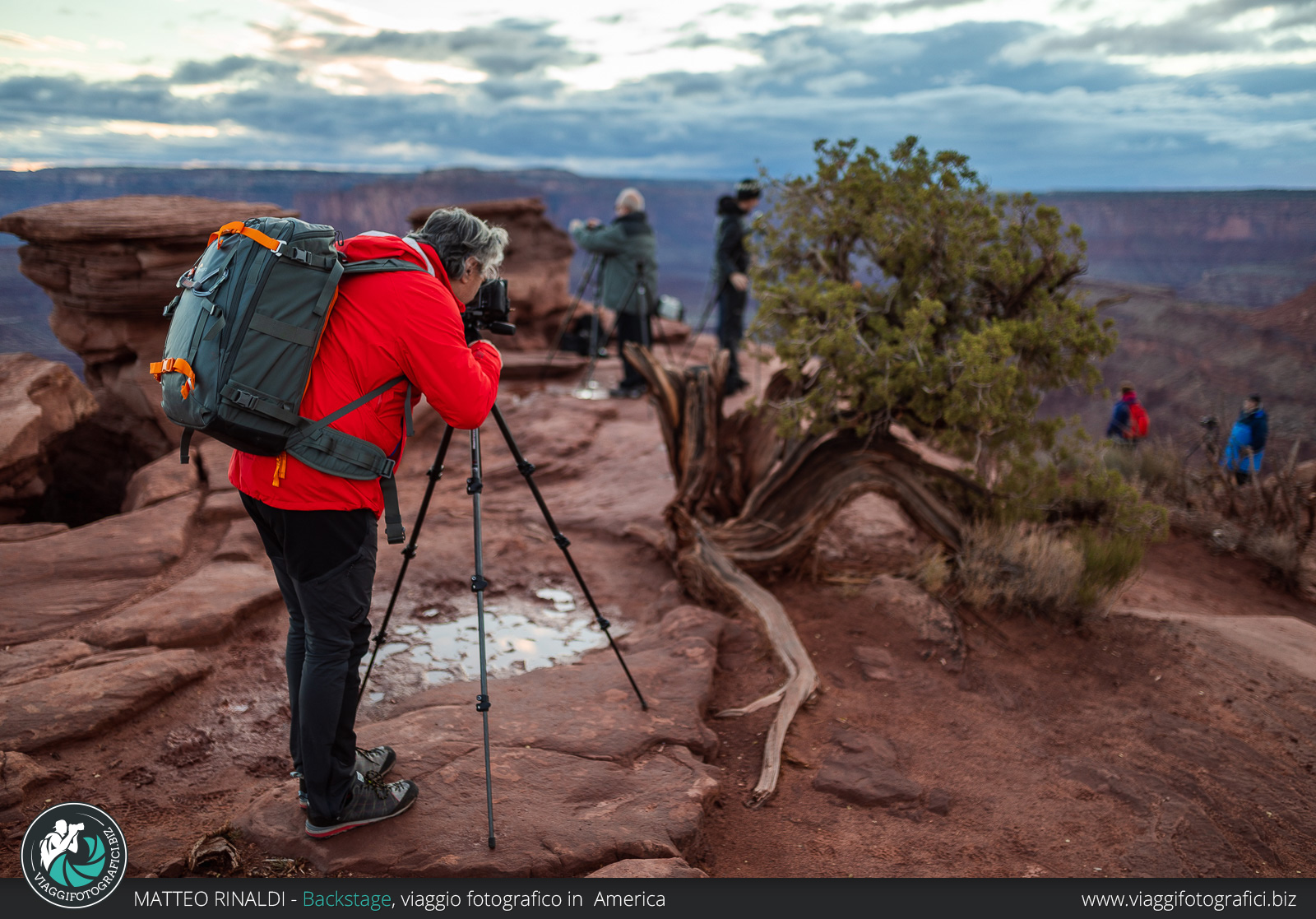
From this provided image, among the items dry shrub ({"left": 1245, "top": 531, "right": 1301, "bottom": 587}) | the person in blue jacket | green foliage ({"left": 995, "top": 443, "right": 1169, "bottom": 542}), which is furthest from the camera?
the person in blue jacket

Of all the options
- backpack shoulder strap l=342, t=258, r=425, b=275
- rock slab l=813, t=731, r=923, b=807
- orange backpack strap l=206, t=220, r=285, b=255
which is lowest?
rock slab l=813, t=731, r=923, b=807

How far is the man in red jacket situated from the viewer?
236cm

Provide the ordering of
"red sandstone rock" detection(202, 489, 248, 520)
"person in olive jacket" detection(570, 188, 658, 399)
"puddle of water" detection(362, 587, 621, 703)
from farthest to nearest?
"person in olive jacket" detection(570, 188, 658, 399)
"red sandstone rock" detection(202, 489, 248, 520)
"puddle of water" detection(362, 587, 621, 703)

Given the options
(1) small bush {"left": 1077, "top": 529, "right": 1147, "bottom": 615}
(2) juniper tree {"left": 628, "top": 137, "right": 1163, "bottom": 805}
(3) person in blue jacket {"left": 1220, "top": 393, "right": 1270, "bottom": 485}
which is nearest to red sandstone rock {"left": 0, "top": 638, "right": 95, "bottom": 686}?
(2) juniper tree {"left": 628, "top": 137, "right": 1163, "bottom": 805}

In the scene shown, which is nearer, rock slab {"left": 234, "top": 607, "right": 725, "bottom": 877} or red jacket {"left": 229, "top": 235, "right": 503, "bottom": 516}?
red jacket {"left": 229, "top": 235, "right": 503, "bottom": 516}

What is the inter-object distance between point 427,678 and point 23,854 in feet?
6.28

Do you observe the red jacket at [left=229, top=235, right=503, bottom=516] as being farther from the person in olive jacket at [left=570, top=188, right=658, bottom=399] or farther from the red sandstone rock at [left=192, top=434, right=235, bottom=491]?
the person in olive jacket at [left=570, top=188, right=658, bottom=399]

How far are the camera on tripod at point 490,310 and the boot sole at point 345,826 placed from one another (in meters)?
1.79

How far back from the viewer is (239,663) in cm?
423

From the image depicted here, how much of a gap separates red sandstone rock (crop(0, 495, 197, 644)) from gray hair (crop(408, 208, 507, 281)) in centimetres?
345

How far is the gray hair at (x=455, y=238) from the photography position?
2.63m

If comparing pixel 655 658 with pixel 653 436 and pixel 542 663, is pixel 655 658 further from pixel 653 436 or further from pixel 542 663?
pixel 653 436

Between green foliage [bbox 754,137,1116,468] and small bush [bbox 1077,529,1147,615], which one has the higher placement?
green foliage [bbox 754,137,1116,468]

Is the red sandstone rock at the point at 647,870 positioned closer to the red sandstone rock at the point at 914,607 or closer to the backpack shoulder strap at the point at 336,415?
the backpack shoulder strap at the point at 336,415
